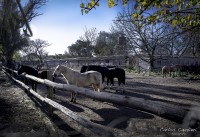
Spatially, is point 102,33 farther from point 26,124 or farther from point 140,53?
point 26,124

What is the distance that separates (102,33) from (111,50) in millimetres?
16010

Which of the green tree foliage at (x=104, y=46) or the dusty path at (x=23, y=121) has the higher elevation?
the green tree foliage at (x=104, y=46)

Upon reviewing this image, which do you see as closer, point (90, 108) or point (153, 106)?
point (153, 106)

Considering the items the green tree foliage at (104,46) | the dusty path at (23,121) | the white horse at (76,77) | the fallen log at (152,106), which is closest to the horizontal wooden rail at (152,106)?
the fallen log at (152,106)

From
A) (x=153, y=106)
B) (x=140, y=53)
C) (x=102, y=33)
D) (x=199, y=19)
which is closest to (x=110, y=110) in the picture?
(x=199, y=19)

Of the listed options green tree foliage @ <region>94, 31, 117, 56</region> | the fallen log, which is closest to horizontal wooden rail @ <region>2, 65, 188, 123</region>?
the fallen log

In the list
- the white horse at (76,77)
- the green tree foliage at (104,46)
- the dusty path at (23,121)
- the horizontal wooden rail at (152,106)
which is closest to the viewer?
the horizontal wooden rail at (152,106)

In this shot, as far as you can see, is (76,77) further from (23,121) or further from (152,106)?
(152,106)

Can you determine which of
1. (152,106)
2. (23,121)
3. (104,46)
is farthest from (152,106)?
(104,46)

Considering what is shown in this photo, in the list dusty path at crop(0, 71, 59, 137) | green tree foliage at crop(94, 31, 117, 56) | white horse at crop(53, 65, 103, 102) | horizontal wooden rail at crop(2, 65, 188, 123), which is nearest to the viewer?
horizontal wooden rail at crop(2, 65, 188, 123)

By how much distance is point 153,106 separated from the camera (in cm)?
228

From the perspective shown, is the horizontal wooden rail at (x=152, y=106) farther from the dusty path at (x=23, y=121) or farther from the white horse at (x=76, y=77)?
the white horse at (x=76, y=77)

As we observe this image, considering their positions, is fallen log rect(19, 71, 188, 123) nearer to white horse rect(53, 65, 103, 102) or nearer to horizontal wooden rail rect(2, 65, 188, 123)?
horizontal wooden rail rect(2, 65, 188, 123)

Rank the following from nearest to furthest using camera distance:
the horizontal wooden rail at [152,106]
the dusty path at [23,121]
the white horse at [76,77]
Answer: the horizontal wooden rail at [152,106], the dusty path at [23,121], the white horse at [76,77]
